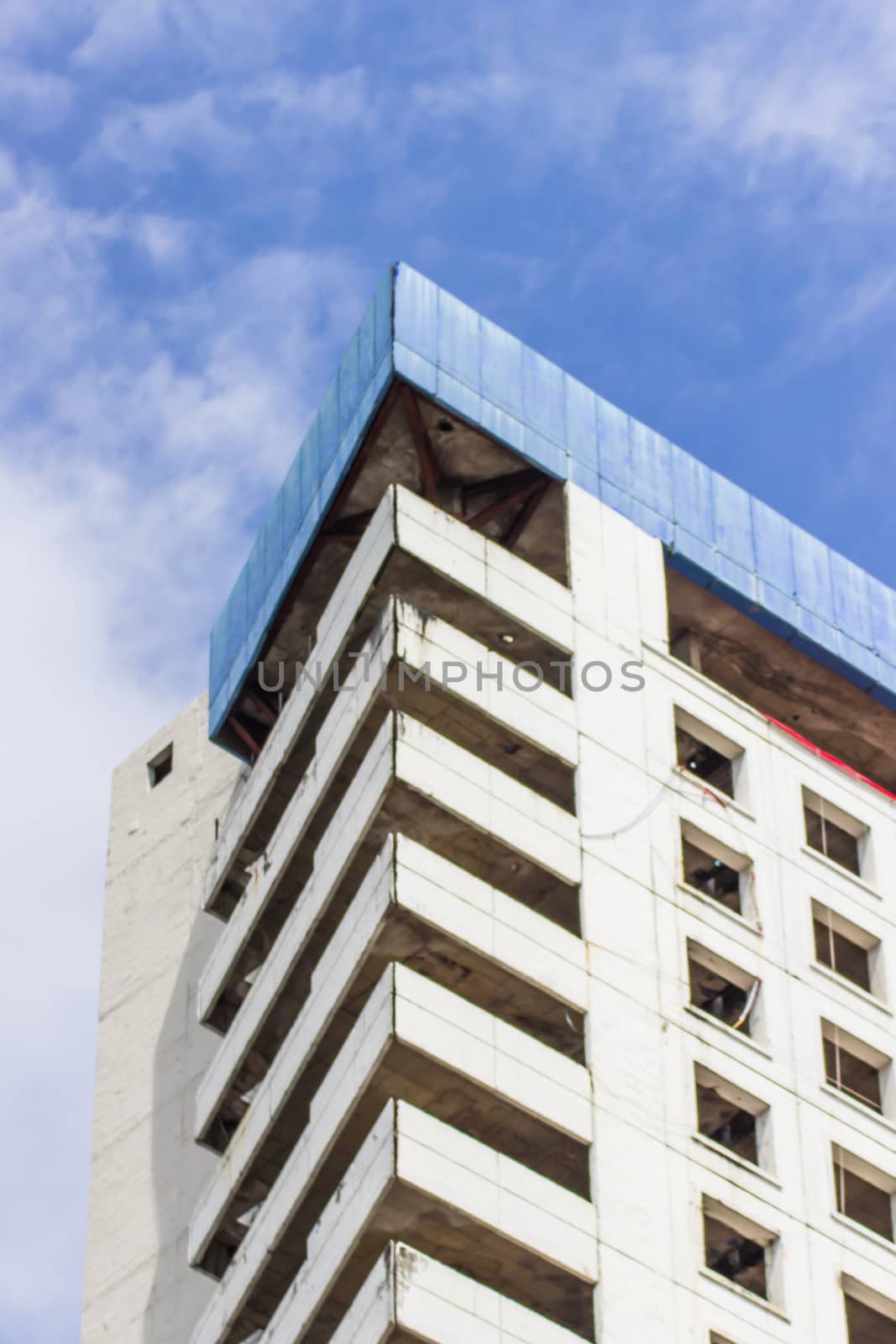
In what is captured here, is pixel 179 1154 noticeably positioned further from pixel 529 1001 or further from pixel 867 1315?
pixel 867 1315

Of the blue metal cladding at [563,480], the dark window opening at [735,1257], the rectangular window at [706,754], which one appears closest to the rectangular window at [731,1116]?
the dark window opening at [735,1257]

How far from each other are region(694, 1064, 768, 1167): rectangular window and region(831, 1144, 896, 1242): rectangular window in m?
1.77

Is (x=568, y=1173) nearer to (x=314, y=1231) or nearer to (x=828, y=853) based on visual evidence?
(x=314, y=1231)

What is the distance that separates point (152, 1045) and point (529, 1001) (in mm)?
20931

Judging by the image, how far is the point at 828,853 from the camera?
62219 mm

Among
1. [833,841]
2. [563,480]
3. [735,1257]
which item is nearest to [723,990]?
[735,1257]

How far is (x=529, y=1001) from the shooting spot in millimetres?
53188

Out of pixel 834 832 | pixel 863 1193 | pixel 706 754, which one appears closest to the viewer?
pixel 863 1193

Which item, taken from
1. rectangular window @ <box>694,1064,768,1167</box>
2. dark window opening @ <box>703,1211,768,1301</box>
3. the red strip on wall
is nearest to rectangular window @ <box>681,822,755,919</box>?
the red strip on wall

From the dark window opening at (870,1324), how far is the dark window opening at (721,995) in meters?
5.85

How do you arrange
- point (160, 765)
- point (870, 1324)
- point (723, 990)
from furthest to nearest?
point (160, 765), point (723, 990), point (870, 1324)

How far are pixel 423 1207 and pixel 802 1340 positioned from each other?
26.3 feet

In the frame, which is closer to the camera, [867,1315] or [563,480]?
[867,1315]

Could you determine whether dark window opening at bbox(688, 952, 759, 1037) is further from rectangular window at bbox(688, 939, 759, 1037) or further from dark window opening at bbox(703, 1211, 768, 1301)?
dark window opening at bbox(703, 1211, 768, 1301)
